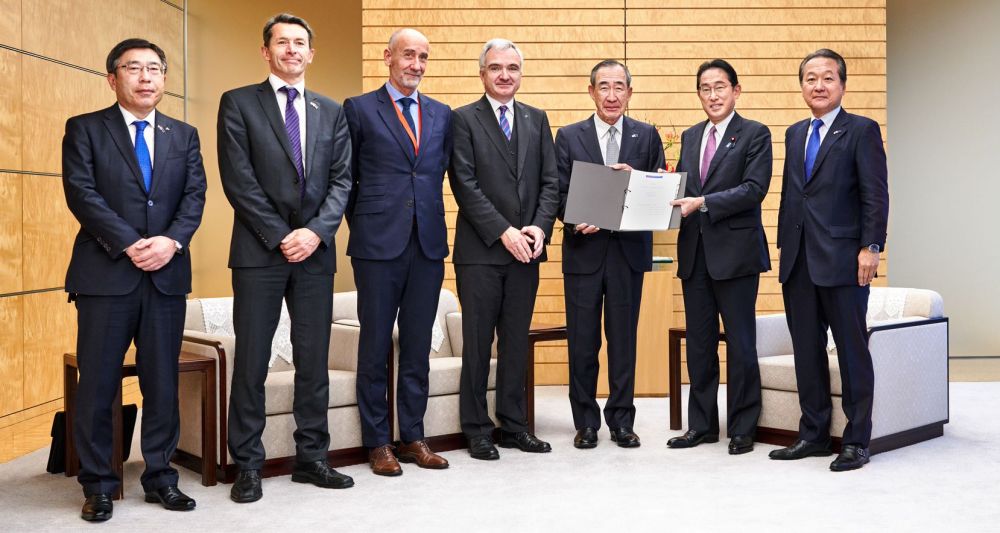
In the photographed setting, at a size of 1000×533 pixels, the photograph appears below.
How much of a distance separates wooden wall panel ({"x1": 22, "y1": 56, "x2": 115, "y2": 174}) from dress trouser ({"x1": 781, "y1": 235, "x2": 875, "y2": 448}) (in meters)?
4.38

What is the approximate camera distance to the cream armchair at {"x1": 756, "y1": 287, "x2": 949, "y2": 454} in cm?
412

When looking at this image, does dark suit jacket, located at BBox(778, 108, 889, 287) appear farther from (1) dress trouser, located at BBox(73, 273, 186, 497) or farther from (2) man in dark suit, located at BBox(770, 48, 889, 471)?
(1) dress trouser, located at BBox(73, 273, 186, 497)

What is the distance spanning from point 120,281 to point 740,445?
9.18ft

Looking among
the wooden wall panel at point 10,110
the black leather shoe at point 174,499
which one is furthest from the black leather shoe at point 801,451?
the wooden wall panel at point 10,110

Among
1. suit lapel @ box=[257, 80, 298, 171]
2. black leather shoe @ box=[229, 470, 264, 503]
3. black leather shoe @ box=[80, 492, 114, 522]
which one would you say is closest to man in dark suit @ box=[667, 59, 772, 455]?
suit lapel @ box=[257, 80, 298, 171]

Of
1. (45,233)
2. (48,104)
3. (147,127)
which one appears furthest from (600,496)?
(48,104)

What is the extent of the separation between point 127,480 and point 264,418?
733mm

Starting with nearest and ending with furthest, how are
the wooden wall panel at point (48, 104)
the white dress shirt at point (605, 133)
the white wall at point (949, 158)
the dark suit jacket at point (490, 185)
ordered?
the dark suit jacket at point (490, 185) → the white dress shirt at point (605, 133) → the wooden wall panel at point (48, 104) → the white wall at point (949, 158)

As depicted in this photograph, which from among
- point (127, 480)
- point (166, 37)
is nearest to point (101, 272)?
point (127, 480)

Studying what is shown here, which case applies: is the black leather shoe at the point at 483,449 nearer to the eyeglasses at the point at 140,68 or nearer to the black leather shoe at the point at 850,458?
the black leather shoe at the point at 850,458

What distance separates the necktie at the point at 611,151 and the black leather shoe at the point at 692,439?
1.37 meters

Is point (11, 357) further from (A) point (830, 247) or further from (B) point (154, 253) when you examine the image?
(A) point (830, 247)

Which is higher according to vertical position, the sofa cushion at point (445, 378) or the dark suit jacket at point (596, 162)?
the dark suit jacket at point (596, 162)

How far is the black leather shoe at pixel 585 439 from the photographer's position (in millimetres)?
4270
